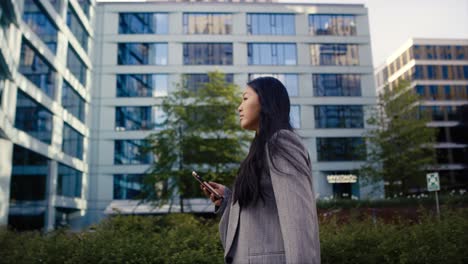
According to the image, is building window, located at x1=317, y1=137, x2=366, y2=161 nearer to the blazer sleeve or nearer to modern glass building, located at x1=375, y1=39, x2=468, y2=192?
modern glass building, located at x1=375, y1=39, x2=468, y2=192

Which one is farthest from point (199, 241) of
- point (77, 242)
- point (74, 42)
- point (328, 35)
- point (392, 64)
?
point (392, 64)

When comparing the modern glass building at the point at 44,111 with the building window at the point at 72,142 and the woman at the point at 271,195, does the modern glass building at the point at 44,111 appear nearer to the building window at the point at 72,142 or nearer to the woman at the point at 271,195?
the building window at the point at 72,142

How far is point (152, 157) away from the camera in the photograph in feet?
131

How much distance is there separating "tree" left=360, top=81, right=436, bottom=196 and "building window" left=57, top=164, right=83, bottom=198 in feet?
75.2

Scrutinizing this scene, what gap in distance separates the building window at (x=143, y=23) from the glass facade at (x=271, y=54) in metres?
8.97

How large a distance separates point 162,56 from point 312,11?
53.0 ft

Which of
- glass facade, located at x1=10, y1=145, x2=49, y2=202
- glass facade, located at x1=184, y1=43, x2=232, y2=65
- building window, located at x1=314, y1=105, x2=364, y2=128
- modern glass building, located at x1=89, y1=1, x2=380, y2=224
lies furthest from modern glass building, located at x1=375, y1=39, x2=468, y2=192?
glass facade, located at x1=10, y1=145, x2=49, y2=202

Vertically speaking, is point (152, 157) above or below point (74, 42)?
below

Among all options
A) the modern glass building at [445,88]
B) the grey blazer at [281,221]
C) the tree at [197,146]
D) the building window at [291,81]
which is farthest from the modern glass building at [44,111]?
the modern glass building at [445,88]

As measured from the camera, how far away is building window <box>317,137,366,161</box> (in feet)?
138

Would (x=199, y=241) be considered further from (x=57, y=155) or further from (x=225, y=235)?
(x=57, y=155)

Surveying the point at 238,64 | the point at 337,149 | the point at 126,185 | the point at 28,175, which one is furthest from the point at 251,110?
the point at 337,149

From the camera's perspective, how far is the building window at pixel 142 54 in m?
42.4

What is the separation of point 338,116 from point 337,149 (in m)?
3.43
